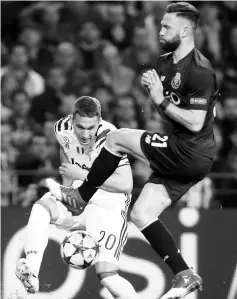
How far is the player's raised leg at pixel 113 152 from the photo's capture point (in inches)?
289

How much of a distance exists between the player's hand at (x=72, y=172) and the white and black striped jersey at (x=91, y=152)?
26 cm

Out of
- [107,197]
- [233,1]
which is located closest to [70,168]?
[107,197]

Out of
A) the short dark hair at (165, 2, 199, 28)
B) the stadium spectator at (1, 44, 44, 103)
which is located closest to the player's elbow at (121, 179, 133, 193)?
the short dark hair at (165, 2, 199, 28)

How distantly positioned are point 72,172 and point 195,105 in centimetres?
140

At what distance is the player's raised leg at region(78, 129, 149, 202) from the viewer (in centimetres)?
734

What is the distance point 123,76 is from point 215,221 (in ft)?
8.94

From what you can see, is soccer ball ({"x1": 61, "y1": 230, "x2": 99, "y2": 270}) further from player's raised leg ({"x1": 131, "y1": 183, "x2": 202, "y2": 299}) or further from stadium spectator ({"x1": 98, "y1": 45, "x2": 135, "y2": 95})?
stadium spectator ({"x1": 98, "y1": 45, "x2": 135, "y2": 95})

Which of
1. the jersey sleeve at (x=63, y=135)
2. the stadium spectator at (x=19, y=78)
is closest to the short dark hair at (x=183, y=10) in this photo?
the jersey sleeve at (x=63, y=135)

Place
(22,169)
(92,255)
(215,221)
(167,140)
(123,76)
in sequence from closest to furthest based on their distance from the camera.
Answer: (167,140) → (92,255) → (215,221) → (22,169) → (123,76)

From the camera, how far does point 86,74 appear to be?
1116 centimetres

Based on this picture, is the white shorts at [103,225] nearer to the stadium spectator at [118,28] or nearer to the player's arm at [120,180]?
the player's arm at [120,180]

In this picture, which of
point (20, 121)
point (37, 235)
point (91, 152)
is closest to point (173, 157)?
point (91, 152)

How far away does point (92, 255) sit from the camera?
313 inches

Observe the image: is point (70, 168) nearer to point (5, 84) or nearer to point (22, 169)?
point (22, 169)
